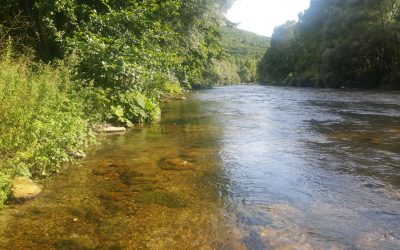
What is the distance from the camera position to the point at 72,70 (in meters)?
11.0

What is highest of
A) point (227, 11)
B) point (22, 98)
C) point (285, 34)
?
point (285, 34)

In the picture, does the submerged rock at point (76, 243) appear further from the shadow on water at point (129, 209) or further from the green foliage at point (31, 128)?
the green foliage at point (31, 128)

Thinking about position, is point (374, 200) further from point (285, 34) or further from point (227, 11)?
point (285, 34)

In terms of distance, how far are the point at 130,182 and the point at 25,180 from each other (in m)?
1.71

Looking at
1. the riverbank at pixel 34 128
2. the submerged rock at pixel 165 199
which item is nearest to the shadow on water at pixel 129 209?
the submerged rock at pixel 165 199

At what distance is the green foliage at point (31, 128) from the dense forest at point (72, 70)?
0.6 inches

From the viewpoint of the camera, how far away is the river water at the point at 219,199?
457 centimetres

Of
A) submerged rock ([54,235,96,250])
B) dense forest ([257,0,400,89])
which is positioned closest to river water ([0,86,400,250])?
submerged rock ([54,235,96,250])

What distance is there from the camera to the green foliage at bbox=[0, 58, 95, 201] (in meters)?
5.91

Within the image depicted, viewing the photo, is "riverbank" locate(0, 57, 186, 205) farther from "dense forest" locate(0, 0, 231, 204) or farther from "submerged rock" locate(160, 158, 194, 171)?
"submerged rock" locate(160, 158, 194, 171)

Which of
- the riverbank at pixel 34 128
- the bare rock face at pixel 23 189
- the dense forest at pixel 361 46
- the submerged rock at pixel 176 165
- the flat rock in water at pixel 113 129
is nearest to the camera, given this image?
the bare rock face at pixel 23 189

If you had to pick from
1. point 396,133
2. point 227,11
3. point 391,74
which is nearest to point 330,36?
point 391,74

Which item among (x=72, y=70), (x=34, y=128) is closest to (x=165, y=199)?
(x=34, y=128)

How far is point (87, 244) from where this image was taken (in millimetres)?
4398
